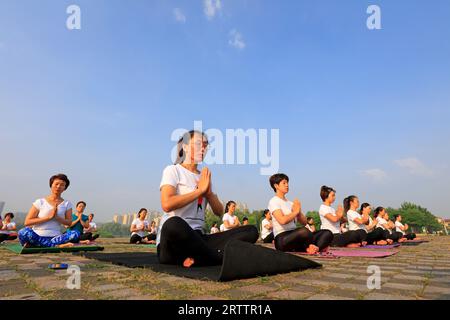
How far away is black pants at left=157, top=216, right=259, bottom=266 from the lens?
3732mm

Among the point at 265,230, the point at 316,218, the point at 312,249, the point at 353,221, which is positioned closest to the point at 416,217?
the point at 316,218

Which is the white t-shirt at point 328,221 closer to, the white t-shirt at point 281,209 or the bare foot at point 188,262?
the white t-shirt at point 281,209

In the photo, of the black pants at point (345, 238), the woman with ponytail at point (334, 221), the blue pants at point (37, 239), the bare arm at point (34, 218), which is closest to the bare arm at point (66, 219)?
the bare arm at point (34, 218)

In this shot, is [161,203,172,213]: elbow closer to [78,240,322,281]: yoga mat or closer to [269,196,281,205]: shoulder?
[78,240,322,281]: yoga mat

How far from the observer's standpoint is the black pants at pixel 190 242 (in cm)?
373

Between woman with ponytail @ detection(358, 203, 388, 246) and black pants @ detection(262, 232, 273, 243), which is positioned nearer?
woman with ponytail @ detection(358, 203, 388, 246)

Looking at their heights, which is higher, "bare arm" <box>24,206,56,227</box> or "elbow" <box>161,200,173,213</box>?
"elbow" <box>161,200,173,213</box>

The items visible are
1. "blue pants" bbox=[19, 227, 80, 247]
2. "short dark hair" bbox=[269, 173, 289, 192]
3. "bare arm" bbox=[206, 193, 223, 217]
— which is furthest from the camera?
"blue pants" bbox=[19, 227, 80, 247]

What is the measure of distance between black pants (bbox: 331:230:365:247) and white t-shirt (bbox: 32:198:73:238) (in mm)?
7697

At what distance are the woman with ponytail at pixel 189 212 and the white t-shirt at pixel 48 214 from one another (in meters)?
4.28

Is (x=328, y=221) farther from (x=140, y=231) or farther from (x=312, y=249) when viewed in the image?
(x=140, y=231)

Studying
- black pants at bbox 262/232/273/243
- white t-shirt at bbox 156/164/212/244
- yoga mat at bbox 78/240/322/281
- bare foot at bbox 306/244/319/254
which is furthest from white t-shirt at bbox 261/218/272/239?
yoga mat at bbox 78/240/322/281
